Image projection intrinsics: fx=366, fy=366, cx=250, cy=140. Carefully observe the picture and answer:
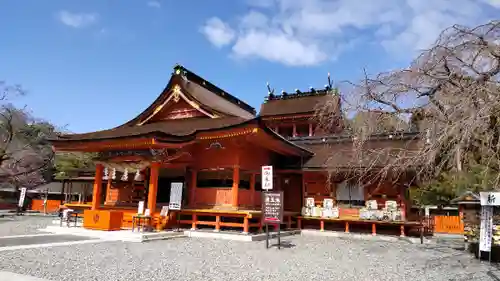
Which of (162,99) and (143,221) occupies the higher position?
(162,99)

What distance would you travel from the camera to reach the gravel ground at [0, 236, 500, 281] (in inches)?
286

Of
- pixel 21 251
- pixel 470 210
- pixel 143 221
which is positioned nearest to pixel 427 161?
pixel 470 210

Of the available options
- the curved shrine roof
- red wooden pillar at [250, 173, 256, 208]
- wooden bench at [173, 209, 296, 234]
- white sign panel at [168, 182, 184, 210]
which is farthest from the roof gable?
wooden bench at [173, 209, 296, 234]

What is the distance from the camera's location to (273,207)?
1197 cm

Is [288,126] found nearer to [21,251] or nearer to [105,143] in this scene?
[105,143]

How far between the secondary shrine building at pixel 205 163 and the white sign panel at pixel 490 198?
5.73 meters

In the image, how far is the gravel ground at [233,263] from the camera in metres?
7.26

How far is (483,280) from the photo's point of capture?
7410 mm

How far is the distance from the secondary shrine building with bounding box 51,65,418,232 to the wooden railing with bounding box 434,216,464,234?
10.9 m

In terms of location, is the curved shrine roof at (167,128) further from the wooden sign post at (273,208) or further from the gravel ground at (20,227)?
the wooden sign post at (273,208)

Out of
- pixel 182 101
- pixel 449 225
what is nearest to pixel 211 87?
pixel 182 101

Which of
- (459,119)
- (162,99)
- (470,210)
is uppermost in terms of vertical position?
(162,99)

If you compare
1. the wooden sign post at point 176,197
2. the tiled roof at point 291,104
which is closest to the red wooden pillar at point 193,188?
the wooden sign post at point 176,197

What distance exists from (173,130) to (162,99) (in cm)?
228
